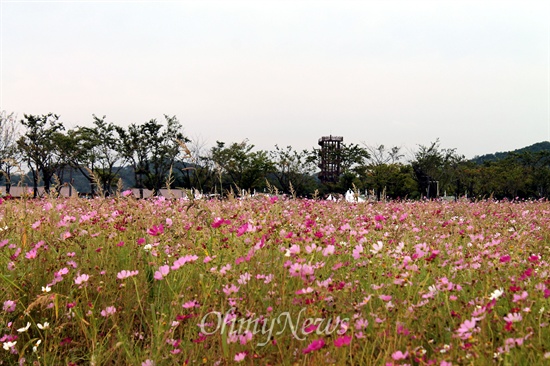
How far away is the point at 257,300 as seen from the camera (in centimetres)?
307

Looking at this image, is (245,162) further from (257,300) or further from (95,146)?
(257,300)

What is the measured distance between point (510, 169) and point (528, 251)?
63.3m

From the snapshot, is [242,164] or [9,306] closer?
[9,306]

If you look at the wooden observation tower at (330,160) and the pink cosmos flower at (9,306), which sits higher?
the wooden observation tower at (330,160)

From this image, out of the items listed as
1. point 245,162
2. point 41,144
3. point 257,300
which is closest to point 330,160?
point 245,162

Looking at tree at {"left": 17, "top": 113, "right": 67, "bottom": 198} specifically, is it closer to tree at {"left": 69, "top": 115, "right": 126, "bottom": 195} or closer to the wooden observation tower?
tree at {"left": 69, "top": 115, "right": 126, "bottom": 195}

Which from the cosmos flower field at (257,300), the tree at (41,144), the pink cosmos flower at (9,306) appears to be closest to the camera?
the cosmos flower field at (257,300)

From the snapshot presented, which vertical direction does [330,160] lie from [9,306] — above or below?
above

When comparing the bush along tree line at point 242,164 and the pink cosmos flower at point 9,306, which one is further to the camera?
the bush along tree line at point 242,164

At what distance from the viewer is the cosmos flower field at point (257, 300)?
2428 millimetres

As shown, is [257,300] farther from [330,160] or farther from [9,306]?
[330,160]

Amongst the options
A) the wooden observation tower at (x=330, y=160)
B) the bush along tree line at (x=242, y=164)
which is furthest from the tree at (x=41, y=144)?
the wooden observation tower at (x=330, y=160)

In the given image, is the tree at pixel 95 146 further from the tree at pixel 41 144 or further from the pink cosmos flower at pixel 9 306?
the pink cosmos flower at pixel 9 306

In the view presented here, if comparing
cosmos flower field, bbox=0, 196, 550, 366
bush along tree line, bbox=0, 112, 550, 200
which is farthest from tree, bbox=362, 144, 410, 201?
cosmos flower field, bbox=0, 196, 550, 366
